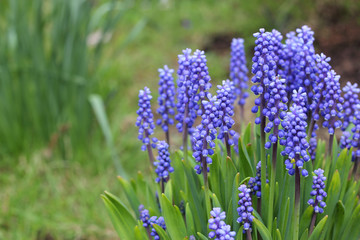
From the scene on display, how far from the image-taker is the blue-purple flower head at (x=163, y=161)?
236 centimetres

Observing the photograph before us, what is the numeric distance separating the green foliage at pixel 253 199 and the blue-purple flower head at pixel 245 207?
4cm

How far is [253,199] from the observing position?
7.52 ft

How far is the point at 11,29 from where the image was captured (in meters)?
4.55

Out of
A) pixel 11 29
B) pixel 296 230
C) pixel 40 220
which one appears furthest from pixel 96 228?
pixel 296 230

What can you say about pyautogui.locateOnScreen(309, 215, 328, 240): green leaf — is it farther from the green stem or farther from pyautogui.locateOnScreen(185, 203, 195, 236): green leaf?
pyautogui.locateOnScreen(185, 203, 195, 236): green leaf

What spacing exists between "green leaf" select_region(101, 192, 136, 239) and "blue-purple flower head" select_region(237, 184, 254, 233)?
68 cm

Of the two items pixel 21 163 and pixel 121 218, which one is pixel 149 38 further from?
pixel 121 218

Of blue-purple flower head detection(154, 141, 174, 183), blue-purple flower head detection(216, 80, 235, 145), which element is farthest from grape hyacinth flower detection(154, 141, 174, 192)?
blue-purple flower head detection(216, 80, 235, 145)

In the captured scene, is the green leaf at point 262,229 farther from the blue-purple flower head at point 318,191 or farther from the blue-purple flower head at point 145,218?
the blue-purple flower head at point 145,218

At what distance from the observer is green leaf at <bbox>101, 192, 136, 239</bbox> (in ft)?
7.89

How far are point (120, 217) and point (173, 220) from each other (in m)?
0.35

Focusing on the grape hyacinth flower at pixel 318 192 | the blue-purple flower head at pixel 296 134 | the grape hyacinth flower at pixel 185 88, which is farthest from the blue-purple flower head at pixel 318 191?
the grape hyacinth flower at pixel 185 88

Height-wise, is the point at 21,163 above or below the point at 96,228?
above

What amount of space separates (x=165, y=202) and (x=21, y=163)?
10.1 feet
